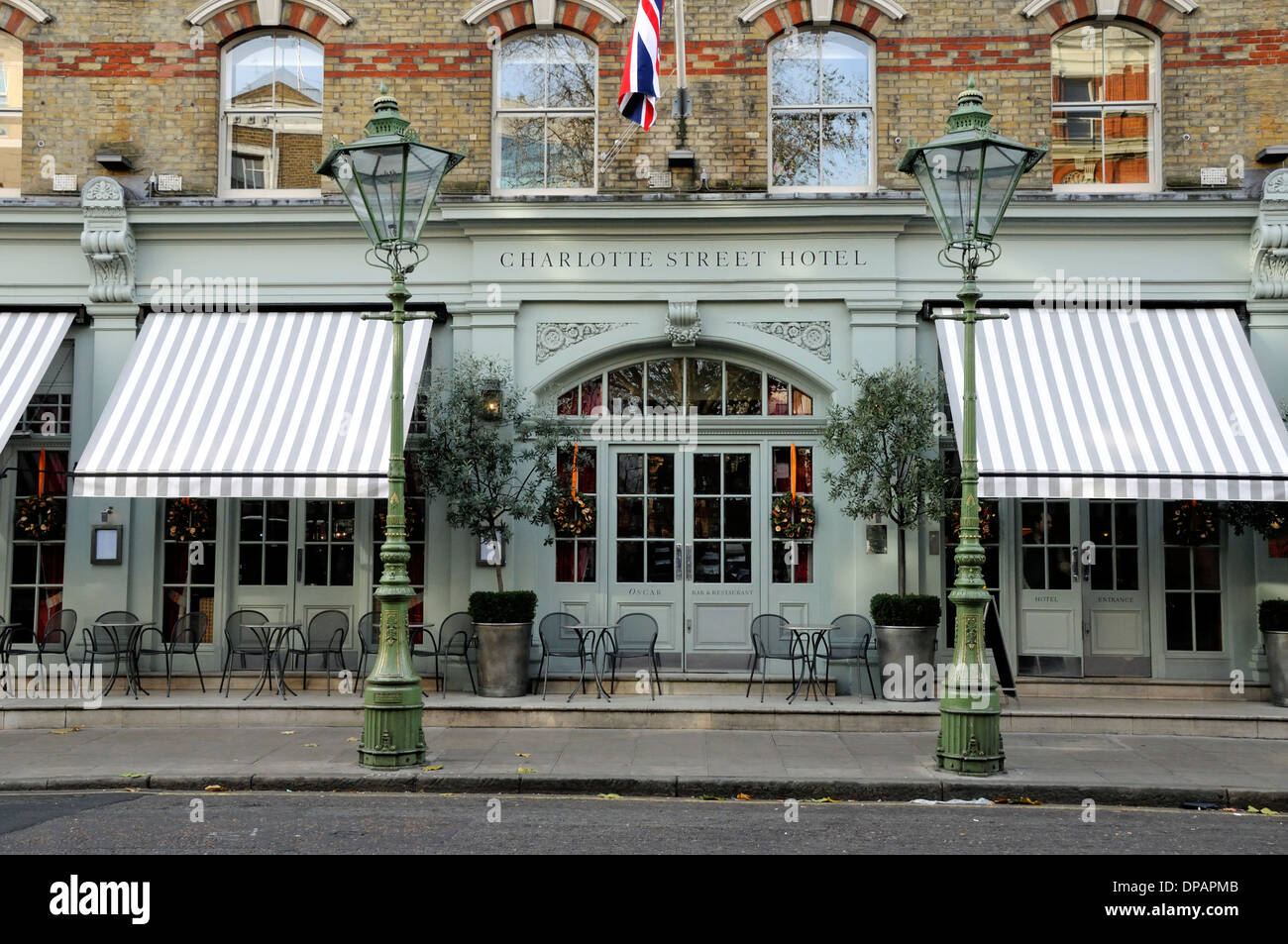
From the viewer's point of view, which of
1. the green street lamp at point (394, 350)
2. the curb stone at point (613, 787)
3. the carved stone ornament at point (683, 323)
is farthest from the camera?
the carved stone ornament at point (683, 323)

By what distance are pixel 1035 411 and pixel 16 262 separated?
37.0 ft

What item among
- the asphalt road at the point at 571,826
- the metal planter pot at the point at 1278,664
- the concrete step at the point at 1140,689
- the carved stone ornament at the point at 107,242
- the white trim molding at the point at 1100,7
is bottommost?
the asphalt road at the point at 571,826

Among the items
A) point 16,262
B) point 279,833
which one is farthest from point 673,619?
point 16,262

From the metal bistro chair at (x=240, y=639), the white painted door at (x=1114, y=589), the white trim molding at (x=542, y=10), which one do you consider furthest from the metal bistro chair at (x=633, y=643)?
the white trim molding at (x=542, y=10)

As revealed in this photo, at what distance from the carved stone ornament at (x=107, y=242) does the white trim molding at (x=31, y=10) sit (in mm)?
1997

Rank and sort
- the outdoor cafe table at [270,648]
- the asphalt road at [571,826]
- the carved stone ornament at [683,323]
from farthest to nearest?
1. the carved stone ornament at [683,323]
2. the outdoor cafe table at [270,648]
3. the asphalt road at [571,826]

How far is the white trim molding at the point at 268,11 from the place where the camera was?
13.4 m

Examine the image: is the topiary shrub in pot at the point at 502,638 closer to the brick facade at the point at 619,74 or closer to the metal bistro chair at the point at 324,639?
the metal bistro chair at the point at 324,639

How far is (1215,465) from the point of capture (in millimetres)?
11633

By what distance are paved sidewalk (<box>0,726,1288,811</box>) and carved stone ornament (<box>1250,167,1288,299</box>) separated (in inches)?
A: 191

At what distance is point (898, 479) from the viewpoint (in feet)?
39.9

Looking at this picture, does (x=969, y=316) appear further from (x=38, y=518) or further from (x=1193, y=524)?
(x=38, y=518)

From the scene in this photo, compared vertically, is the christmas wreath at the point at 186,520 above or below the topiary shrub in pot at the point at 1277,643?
above

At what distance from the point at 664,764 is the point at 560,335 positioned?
5.45m
